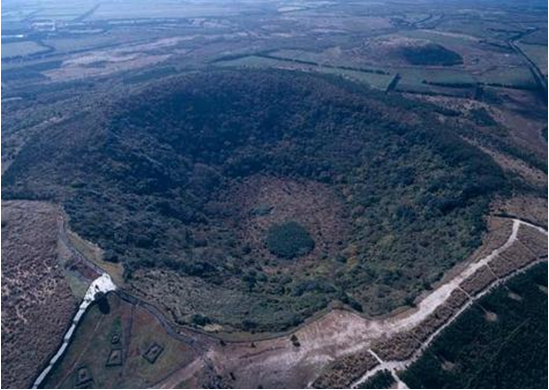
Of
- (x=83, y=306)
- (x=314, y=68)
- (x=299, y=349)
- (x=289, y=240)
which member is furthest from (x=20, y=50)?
(x=299, y=349)

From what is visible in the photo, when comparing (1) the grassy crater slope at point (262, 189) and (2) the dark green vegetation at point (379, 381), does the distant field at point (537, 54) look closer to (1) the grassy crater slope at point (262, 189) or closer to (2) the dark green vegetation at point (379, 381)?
(1) the grassy crater slope at point (262, 189)

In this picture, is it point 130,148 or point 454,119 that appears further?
point 454,119

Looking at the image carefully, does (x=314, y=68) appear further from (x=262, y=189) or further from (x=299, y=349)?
(x=299, y=349)

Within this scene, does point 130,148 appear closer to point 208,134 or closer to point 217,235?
point 208,134

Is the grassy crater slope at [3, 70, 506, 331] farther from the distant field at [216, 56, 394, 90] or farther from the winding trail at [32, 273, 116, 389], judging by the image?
the distant field at [216, 56, 394, 90]

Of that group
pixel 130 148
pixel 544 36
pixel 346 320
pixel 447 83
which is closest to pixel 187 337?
pixel 346 320

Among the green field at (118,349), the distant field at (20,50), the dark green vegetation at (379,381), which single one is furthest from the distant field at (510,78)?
the distant field at (20,50)
